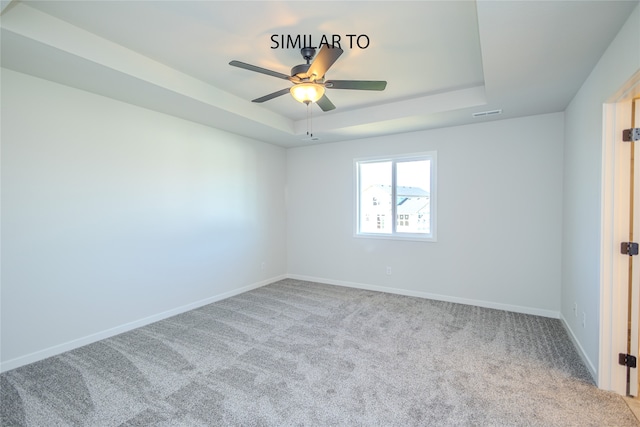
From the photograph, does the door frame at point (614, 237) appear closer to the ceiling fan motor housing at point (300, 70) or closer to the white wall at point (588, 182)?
the white wall at point (588, 182)

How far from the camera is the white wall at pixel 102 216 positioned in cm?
253

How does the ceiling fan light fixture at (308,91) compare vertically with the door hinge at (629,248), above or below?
above

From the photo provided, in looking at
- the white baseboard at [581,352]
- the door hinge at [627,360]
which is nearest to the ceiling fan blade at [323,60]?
the door hinge at [627,360]

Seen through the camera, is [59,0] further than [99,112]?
No

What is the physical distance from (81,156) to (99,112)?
0.50 meters

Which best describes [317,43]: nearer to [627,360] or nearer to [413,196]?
[413,196]

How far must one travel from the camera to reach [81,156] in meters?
2.91

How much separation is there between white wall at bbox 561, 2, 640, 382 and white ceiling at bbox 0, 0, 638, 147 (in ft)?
0.47

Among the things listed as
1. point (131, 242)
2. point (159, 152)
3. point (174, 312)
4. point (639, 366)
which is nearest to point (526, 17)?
point (639, 366)

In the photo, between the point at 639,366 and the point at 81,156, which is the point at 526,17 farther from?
the point at 81,156

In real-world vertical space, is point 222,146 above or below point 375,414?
above

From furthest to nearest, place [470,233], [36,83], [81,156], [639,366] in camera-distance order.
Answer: [470,233]
[81,156]
[36,83]
[639,366]

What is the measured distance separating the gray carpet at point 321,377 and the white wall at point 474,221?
55 cm

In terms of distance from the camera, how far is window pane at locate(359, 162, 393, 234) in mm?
4805
